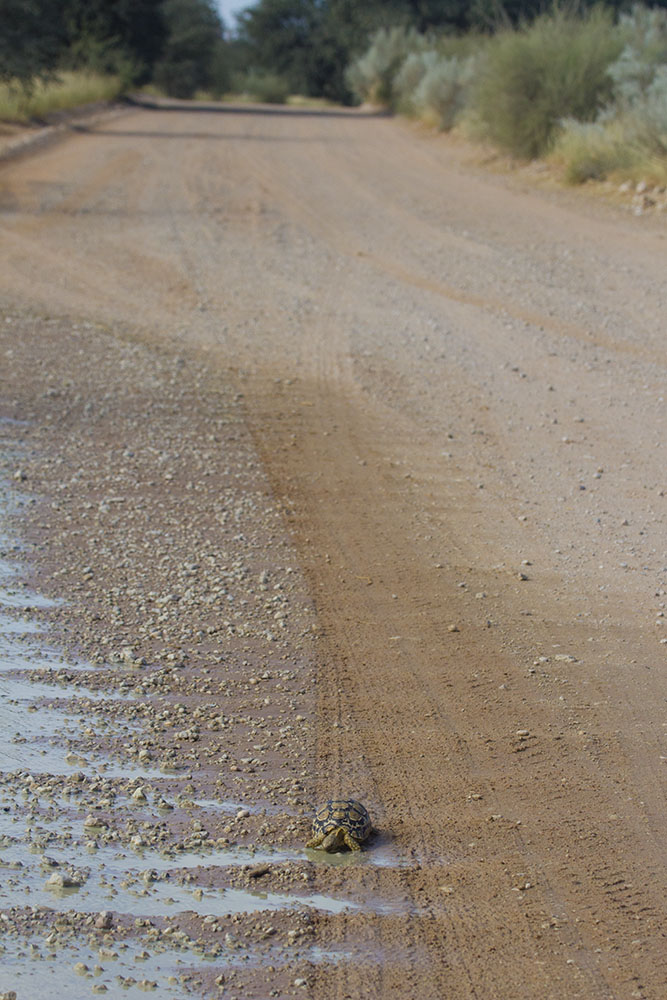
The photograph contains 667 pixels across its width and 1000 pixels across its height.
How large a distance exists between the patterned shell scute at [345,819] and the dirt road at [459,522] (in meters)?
0.10

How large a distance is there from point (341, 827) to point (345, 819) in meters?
0.03

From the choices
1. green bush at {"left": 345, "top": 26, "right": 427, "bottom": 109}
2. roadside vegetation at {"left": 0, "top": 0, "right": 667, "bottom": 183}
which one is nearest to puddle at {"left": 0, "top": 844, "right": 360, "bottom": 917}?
roadside vegetation at {"left": 0, "top": 0, "right": 667, "bottom": 183}

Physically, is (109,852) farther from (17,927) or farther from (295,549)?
(295,549)

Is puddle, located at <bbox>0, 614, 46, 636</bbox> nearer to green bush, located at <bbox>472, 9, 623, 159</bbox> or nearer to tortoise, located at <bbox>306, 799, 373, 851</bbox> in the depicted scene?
tortoise, located at <bbox>306, 799, 373, 851</bbox>

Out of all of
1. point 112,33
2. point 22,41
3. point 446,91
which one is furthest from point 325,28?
point 22,41

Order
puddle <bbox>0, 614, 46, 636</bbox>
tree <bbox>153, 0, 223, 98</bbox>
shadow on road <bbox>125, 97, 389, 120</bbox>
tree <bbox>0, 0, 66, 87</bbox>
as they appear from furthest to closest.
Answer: tree <bbox>153, 0, 223, 98</bbox> → shadow on road <bbox>125, 97, 389, 120</bbox> → tree <bbox>0, 0, 66, 87</bbox> → puddle <bbox>0, 614, 46, 636</bbox>

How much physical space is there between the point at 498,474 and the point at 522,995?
4.24 meters

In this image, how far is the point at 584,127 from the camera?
17.8 meters

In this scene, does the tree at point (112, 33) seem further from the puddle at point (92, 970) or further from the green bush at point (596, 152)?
the puddle at point (92, 970)

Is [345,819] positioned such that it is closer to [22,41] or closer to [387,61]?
[22,41]

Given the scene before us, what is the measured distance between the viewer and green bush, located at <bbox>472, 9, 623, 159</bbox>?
779 inches

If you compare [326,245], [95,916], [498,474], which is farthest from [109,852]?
[326,245]

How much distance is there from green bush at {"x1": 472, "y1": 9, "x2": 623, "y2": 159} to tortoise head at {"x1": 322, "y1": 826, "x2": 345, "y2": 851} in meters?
17.6

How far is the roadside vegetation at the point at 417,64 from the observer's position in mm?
18302
